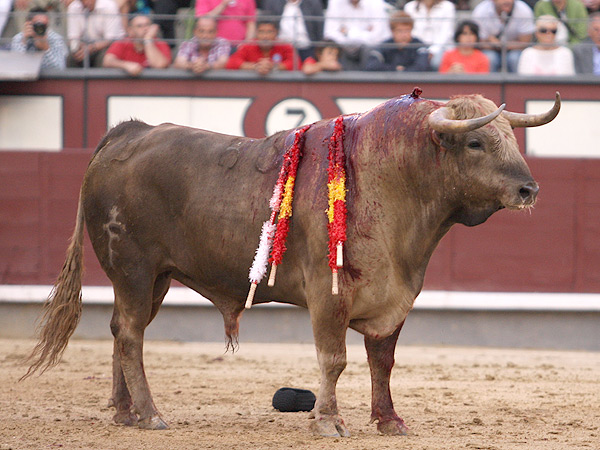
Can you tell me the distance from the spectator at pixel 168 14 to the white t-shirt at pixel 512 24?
2.91 m

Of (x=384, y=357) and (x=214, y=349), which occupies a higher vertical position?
(x=384, y=357)

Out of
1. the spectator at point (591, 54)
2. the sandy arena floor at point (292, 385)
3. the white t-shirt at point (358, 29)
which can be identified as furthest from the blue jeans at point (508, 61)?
the sandy arena floor at point (292, 385)

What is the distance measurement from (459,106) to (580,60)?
519 centimetres

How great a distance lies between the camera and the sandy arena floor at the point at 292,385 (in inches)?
195

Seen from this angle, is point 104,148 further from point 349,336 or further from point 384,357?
point 349,336

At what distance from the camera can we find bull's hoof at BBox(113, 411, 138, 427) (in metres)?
5.45

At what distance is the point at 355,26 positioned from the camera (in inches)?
390

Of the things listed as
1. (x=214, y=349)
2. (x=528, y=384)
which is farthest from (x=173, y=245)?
(x=214, y=349)

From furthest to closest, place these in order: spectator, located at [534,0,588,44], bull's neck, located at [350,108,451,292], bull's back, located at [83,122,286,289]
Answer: spectator, located at [534,0,588,44], bull's back, located at [83,122,286,289], bull's neck, located at [350,108,451,292]

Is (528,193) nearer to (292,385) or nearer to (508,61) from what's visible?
(292,385)

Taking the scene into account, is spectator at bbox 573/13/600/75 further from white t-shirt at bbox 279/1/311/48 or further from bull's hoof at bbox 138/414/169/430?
bull's hoof at bbox 138/414/169/430

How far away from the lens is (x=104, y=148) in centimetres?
571

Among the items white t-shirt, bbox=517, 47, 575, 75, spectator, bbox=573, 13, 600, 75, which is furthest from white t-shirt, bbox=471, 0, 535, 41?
spectator, bbox=573, 13, 600, 75

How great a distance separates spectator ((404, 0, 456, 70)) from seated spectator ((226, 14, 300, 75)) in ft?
4.08
